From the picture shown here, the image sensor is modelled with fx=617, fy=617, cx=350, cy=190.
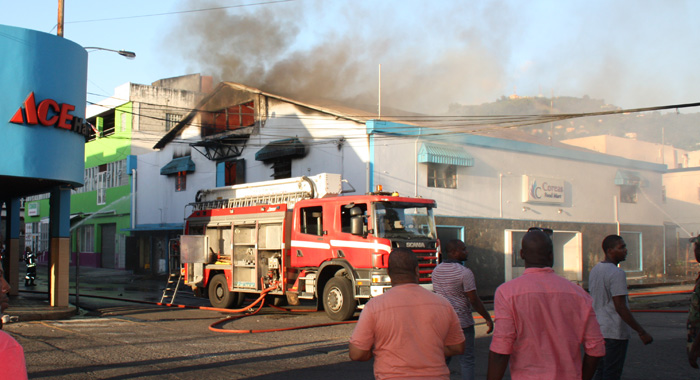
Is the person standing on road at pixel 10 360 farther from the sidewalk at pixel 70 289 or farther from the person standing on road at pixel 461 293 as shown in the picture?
the sidewalk at pixel 70 289

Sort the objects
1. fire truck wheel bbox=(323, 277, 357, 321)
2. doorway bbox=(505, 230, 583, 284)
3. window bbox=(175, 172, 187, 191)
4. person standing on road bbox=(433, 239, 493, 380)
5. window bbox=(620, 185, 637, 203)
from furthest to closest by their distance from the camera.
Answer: window bbox=(175, 172, 187, 191)
window bbox=(620, 185, 637, 203)
doorway bbox=(505, 230, 583, 284)
fire truck wheel bbox=(323, 277, 357, 321)
person standing on road bbox=(433, 239, 493, 380)

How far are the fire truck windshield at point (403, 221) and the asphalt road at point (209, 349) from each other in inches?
85.3

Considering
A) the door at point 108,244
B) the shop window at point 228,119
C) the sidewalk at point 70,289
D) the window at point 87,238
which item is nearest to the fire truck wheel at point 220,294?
the sidewalk at point 70,289

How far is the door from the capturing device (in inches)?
1453

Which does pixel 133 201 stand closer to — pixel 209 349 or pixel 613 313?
pixel 209 349

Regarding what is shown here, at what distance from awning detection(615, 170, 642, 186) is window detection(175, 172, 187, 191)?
20.0 m

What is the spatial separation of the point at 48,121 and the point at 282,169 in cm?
1156

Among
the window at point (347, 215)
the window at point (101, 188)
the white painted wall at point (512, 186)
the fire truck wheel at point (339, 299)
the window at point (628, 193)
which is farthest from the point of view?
the window at point (101, 188)

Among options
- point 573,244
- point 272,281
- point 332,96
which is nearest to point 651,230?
point 573,244

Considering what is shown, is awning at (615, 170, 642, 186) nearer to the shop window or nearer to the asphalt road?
the asphalt road

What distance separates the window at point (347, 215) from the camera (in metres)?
13.4

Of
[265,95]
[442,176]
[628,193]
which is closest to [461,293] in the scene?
[442,176]

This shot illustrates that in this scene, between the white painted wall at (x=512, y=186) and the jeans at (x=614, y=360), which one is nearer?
the jeans at (x=614, y=360)

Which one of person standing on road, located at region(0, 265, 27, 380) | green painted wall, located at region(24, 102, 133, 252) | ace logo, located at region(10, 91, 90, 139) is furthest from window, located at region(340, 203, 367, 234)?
green painted wall, located at region(24, 102, 133, 252)
